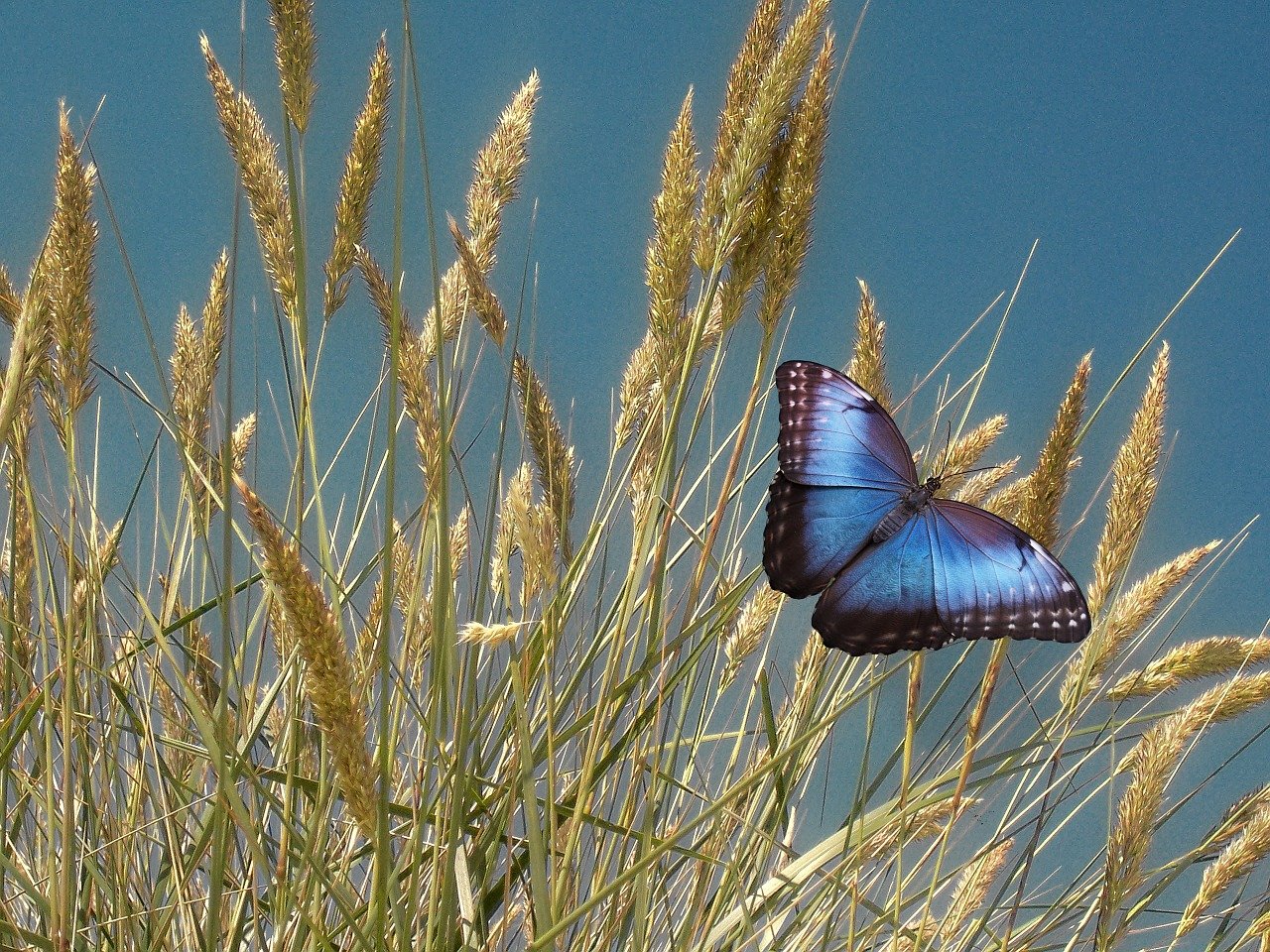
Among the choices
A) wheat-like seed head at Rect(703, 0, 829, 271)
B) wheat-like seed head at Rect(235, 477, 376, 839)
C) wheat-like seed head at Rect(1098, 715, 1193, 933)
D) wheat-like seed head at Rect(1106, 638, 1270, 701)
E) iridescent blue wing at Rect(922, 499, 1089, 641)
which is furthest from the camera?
wheat-like seed head at Rect(1106, 638, 1270, 701)

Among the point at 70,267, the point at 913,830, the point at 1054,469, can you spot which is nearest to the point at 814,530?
the point at 913,830

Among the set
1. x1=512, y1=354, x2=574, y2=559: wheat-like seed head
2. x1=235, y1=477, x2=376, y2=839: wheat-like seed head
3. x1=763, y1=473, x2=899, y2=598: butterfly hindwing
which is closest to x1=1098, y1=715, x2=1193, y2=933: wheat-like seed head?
x1=763, y1=473, x2=899, y2=598: butterfly hindwing

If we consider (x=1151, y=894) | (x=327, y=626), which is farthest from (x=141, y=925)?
(x=1151, y=894)

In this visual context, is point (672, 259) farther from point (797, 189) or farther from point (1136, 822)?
point (1136, 822)

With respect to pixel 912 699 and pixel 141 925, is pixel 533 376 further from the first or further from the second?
pixel 141 925

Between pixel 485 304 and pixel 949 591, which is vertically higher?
pixel 485 304

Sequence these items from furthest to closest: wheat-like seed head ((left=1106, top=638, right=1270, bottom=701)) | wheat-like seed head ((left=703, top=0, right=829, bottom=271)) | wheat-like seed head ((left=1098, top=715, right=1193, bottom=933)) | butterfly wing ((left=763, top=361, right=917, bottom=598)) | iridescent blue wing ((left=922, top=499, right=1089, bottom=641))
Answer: butterfly wing ((left=763, top=361, right=917, bottom=598))
wheat-like seed head ((left=1106, top=638, right=1270, bottom=701))
iridescent blue wing ((left=922, top=499, right=1089, bottom=641))
wheat-like seed head ((left=1098, top=715, right=1193, bottom=933))
wheat-like seed head ((left=703, top=0, right=829, bottom=271))

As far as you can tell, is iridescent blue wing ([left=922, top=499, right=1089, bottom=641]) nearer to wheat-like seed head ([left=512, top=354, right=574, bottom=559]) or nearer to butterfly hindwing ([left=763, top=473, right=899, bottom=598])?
butterfly hindwing ([left=763, top=473, right=899, bottom=598])
